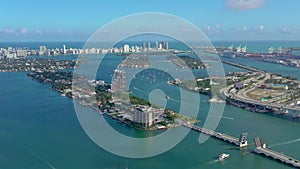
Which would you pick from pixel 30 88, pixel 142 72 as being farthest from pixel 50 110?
pixel 142 72

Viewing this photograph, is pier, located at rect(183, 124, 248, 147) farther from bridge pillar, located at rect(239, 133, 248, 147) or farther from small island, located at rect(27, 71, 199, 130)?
small island, located at rect(27, 71, 199, 130)

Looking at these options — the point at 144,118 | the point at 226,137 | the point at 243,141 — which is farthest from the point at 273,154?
the point at 144,118

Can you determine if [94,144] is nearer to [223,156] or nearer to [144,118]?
[144,118]

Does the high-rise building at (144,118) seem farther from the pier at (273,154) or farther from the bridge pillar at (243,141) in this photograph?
the pier at (273,154)

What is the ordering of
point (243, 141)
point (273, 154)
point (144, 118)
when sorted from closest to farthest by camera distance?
point (273, 154), point (243, 141), point (144, 118)

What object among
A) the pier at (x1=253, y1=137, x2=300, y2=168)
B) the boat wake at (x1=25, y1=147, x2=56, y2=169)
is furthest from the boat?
the boat wake at (x1=25, y1=147, x2=56, y2=169)

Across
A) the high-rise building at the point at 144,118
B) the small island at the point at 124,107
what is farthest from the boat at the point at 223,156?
the high-rise building at the point at 144,118
